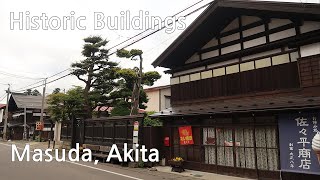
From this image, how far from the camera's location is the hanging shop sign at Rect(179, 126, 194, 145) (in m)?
15.5

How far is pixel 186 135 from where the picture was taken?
1575cm

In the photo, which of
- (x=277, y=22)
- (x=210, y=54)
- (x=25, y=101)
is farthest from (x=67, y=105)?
(x=25, y=101)

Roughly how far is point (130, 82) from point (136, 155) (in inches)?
450

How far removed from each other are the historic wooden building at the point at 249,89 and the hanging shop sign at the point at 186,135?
0.70 feet

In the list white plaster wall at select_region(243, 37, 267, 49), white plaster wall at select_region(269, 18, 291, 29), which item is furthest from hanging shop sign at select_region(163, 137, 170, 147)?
white plaster wall at select_region(269, 18, 291, 29)

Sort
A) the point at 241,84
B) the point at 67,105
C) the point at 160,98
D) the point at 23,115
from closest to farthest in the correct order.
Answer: the point at 241,84
the point at 67,105
the point at 160,98
the point at 23,115

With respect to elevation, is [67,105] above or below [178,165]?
above

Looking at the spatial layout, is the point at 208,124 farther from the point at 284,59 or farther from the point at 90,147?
the point at 90,147

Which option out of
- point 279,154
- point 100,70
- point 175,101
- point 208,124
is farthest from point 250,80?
point 100,70

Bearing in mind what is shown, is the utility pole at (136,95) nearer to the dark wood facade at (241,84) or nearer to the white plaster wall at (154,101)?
the dark wood facade at (241,84)

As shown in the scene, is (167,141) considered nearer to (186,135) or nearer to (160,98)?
(186,135)

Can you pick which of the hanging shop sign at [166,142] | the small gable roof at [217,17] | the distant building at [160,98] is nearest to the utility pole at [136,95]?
the small gable roof at [217,17]

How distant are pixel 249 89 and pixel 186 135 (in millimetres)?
4023

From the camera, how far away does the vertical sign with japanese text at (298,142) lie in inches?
429
